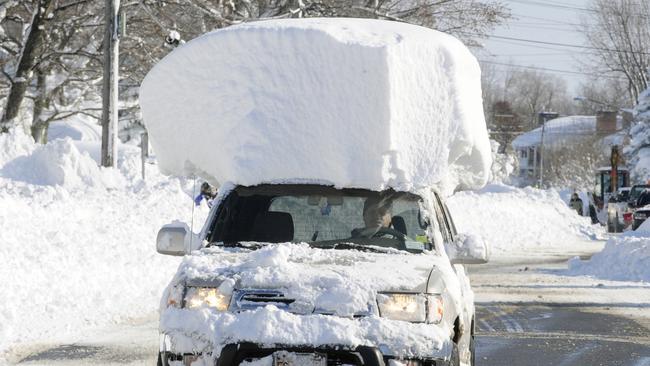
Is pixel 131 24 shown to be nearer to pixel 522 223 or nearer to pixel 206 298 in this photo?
pixel 522 223

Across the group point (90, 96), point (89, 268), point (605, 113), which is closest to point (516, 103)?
point (605, 113)

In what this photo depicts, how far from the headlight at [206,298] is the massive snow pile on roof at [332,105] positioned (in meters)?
1.68

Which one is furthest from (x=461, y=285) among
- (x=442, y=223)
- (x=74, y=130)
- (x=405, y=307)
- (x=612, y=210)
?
(x=74, y=130)

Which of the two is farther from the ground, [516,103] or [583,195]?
[516,103]

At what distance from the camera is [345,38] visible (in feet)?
29.6

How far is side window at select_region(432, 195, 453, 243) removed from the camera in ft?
28.6

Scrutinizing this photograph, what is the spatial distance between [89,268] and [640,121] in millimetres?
65208

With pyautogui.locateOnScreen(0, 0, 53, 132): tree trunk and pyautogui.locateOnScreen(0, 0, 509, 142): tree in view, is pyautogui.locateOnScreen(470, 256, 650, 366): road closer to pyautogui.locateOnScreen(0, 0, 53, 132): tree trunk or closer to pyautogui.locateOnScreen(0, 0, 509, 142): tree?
pyautogui.locateOnScreen(0, 0, 509, 142): tree

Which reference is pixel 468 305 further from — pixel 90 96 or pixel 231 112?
pixel 90 96

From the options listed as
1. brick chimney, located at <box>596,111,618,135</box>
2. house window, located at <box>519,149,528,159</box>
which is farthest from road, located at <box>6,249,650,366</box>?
house window, located at <box>519,149,528,159</box>

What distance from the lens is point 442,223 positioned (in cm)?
889

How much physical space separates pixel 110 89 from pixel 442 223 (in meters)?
18.8

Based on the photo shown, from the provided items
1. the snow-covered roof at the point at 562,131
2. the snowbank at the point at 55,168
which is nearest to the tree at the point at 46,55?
the snowbank at the point at 55,168

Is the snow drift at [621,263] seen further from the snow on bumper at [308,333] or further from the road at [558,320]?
the snow on bumper at [308,333]
